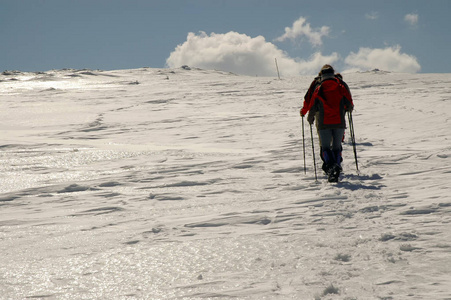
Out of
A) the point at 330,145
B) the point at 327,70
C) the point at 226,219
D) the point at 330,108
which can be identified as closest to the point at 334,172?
the point at 330,145

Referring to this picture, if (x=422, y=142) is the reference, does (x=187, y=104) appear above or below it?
above

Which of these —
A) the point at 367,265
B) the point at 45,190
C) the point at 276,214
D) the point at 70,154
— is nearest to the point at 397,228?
the point at 367,265

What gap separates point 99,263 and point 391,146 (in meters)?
7.00

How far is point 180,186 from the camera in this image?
21.7ft

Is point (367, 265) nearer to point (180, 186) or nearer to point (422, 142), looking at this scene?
point (180, 186)

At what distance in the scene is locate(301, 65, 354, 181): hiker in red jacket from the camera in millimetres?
6441

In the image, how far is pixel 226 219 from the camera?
4699 mm

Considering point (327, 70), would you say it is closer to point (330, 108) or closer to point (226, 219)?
point (330, 108)

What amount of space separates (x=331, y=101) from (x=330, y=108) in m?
0.10

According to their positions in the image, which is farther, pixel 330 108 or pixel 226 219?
pixel 330 108

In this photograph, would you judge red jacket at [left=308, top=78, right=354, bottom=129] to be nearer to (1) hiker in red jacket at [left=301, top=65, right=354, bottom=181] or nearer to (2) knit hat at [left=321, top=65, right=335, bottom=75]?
(1) hiker in red jacket at [left=301, top=65, right=354, bottom=181]

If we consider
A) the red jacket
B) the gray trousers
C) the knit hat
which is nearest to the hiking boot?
the gray trousers

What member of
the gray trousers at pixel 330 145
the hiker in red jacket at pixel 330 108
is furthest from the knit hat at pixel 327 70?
the gray trousers at pixel 330 145

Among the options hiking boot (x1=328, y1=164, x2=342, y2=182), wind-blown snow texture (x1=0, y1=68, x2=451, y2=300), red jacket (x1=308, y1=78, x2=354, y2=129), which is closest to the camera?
wind-blown snow texture (x1=0, y1=68, x2=451, y2=300)
